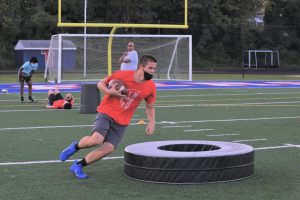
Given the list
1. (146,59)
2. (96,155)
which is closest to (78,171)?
(96,155)

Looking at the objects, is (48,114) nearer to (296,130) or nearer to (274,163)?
(296,130)

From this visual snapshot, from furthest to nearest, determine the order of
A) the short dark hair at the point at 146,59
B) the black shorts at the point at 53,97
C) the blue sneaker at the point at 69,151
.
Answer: the black shorts at the point at 53,97
the blue sneaker at the point at 69,151
the short dark hair at the point at 146,59

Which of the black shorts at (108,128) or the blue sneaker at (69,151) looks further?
the blue sneaker at (69,151)

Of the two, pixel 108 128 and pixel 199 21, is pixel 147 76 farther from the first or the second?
pixel 199 21

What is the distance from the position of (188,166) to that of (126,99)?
105cm

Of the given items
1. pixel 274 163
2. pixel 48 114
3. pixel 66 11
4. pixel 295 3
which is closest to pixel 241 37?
pixel 295 3

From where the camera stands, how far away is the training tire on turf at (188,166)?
6.27 metres

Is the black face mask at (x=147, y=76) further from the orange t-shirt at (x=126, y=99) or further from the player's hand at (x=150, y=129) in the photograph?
the player's hand at (x=150, y=129)

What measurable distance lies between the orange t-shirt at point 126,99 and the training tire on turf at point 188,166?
46 cm

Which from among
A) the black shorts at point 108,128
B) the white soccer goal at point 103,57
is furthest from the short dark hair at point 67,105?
the white soccer goal at point 103,57

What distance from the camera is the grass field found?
593cm

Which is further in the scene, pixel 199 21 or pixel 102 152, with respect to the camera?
pixel 199 21

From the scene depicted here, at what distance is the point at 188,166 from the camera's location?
247 inches

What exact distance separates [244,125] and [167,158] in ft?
18.8
